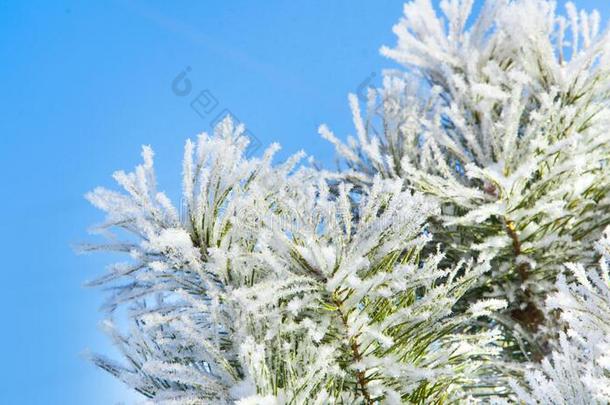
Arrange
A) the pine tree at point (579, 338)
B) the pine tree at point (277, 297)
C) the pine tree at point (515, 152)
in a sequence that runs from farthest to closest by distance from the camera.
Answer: the pine tree at point (515, 152), the pine tree at point (277, 297), the pine tree at point (579, 338)

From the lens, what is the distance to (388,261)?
6.51 feet

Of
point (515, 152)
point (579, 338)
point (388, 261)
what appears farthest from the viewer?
point (515, 152)

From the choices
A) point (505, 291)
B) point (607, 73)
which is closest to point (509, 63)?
point (607, 73)

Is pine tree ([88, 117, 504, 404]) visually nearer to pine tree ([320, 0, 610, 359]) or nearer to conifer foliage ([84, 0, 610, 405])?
conifer foliage ([84, 0, 610, 405])

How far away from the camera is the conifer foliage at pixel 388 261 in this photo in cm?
171

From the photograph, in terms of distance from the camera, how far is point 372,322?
2012 mm

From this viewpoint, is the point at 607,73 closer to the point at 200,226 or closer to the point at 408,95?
the point at 408,95

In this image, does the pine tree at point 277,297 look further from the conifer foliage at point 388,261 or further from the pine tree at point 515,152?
the pine tree at point 515,152

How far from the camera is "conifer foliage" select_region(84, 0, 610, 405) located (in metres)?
1.71

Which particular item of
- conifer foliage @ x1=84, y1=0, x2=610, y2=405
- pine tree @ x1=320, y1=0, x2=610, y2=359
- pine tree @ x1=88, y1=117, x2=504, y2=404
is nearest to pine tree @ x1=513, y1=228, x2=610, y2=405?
conifer foliage @ x1=84, y1=0, x2=610, y2=405

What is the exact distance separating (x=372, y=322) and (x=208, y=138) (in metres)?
1.01

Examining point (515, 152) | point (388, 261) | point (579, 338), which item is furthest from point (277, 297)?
point (515, 152)

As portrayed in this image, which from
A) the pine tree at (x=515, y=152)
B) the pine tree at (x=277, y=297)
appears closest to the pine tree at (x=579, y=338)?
the pine tree at (x=277, y=297)

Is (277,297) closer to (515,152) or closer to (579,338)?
(579,338)
